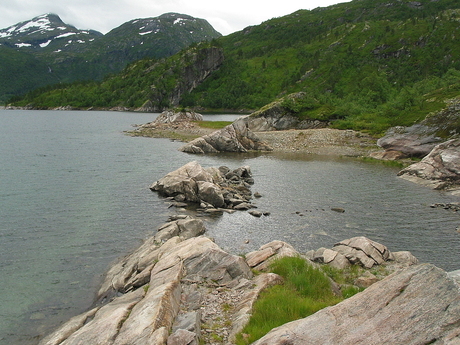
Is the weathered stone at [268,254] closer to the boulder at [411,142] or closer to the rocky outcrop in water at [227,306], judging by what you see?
the rocky outcrop in water at [227,306]

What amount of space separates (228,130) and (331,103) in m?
45.7

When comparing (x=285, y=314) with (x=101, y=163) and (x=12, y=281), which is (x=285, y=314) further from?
(x=101, y=163)

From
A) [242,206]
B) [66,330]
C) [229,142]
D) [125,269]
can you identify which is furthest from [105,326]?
[229,142]

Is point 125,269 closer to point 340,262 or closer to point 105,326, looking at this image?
point 105,326

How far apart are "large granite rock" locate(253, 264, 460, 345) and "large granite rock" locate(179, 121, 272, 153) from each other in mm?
60187

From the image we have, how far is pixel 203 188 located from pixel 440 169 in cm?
3078

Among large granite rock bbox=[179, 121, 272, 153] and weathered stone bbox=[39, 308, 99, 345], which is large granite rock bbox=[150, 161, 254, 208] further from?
large granite rock bbox=[179, 121, 272, 153]

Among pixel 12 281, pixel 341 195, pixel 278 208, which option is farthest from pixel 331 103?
pixel 12 281

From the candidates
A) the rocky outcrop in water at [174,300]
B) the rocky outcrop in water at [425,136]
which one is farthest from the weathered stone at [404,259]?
the rocky outcrop in water at [425,136]

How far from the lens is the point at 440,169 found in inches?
1689

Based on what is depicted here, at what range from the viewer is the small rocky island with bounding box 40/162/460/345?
7.30 metres

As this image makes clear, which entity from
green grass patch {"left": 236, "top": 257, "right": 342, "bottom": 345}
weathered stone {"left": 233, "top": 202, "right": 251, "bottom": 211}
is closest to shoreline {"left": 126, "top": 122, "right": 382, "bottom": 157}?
weathered stone {"left": 233, "top": 202, "right": 251, "bottom": 211}

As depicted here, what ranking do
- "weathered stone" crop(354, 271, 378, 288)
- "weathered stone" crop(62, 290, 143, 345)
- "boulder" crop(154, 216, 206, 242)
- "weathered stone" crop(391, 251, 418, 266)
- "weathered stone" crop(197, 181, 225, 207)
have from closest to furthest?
"weathered stone" crop(62, 290, 143, 345)
"weathered stone" crop(354, 271, 378, 288)
"weathered stone" crop(391, 251, 418, 266)
"boulder" crop(154, 216, 206, 242)
"weathered stone" crop(197, 181, 225, 207)

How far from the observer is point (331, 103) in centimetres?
10400
